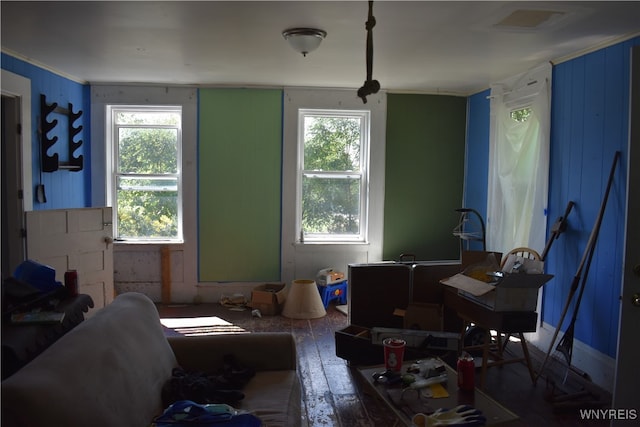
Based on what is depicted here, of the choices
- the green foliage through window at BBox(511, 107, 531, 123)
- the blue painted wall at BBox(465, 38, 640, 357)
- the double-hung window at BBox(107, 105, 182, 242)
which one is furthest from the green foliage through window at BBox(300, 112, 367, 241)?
the blue painted wall at BBox(465, 38, 640, 357)

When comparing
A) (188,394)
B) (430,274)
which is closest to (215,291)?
(430,274)

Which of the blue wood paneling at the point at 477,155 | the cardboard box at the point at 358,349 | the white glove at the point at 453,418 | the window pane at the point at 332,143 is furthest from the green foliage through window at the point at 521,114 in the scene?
the white glove at the point at 453,418

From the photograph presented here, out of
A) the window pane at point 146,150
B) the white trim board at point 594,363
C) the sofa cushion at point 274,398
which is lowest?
the white trim board at point 594,363

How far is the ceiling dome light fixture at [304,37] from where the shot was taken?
A: 3.23m

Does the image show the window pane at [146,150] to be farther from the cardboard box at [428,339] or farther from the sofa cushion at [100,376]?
the cardboard box at [428,339]

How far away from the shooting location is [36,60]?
13.8 feet

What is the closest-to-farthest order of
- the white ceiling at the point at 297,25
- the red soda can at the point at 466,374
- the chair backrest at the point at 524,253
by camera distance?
the red soda can at the point at 466,374 → the white ceiling at the point at 297,25 → the chair backrest at the point at 524,253

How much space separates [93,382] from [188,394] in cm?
54

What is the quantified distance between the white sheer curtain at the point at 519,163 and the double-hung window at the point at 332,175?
1.42 meters

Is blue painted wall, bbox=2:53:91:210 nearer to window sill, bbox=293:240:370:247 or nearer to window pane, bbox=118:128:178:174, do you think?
window pane, bbox=118:128:178:174

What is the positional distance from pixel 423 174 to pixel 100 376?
4438 millimetres

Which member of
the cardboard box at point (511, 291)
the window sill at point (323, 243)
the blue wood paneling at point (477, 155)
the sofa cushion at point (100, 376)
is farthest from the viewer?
the window sill at point (323, 243)

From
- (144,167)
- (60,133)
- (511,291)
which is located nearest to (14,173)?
(60,133)

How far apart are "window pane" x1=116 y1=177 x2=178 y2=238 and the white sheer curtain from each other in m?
3.41
